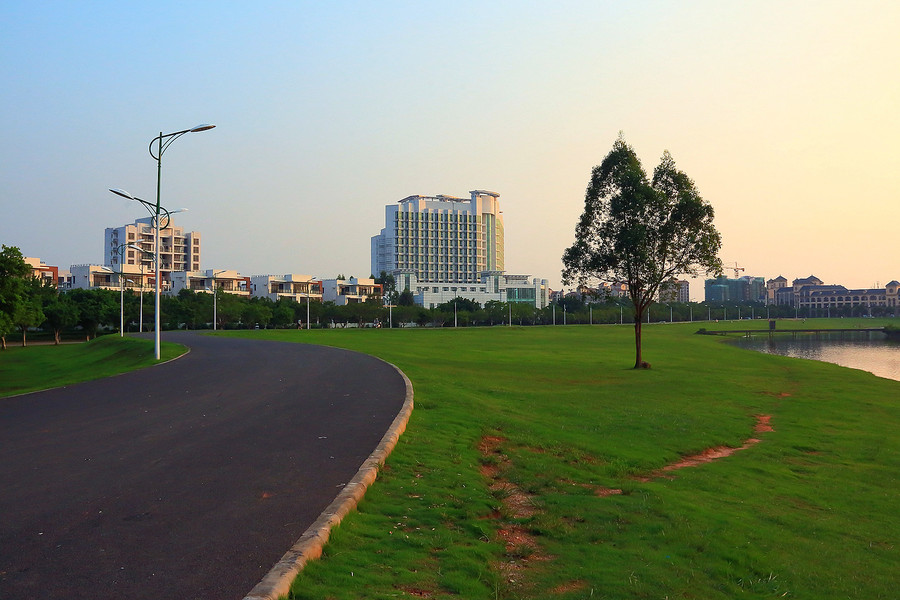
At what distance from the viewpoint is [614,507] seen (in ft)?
32.7

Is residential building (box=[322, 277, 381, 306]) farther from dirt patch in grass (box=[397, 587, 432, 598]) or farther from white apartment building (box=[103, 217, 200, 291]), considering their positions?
dirt patch in grass (box=[397, 587, 432, 598])

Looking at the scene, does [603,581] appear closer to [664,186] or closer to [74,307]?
[664,186]

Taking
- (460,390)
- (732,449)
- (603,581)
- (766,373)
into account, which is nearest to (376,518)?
(603,581)

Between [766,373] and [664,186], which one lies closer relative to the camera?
[664,186]

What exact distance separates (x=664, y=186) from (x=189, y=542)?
33584 millimetres

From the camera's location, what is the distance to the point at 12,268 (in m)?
37.2

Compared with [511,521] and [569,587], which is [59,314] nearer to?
[511,521]

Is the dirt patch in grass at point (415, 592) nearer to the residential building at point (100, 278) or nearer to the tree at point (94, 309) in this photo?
the tree at point (94, 309)

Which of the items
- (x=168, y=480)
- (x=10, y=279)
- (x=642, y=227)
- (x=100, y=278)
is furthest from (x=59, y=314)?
(x=168, y=480)

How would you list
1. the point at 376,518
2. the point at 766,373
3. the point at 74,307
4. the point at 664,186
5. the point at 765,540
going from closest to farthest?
the point at 376,518 < the point at 765,540 < the point at 664,186 < the point at 766,373 < the point at 74,307

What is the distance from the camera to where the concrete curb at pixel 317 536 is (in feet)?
18.6

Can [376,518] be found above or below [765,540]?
above

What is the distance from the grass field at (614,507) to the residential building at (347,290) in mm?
152137

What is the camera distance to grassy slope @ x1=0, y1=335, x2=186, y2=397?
116ft
